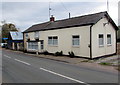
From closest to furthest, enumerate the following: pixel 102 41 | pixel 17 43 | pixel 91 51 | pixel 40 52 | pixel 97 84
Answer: pixel 97 84
pixel 91 51
pixel 102 41
pixel 40 52
pixel 17 43

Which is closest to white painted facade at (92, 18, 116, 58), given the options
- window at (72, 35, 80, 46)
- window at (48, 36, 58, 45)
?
window at (72, 35, 80, 46)

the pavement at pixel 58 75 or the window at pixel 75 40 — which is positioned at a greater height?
the window at pixel 75 40

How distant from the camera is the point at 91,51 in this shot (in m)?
14.8

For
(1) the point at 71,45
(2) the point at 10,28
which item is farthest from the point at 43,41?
(2) the point at 10,28

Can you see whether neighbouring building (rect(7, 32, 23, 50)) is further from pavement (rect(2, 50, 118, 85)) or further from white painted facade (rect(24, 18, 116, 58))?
pavement (rect(2, 50, 118, 85))

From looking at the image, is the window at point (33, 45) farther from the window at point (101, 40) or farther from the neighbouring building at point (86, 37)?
the window at point (101, 40)

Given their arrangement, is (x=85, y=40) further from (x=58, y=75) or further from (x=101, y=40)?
(x=58, y=75)

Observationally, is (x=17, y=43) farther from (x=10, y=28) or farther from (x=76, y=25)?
(x=10, y=28)

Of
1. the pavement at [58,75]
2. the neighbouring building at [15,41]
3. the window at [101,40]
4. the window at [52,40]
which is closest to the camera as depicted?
the pavement at [58,75]

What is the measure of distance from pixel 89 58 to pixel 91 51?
2.78 feet

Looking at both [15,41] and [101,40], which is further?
[15,41]

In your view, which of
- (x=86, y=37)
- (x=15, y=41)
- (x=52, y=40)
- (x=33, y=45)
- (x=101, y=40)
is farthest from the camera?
(x=15, y=41)

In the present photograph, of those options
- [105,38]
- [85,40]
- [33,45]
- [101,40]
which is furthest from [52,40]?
[105,38]

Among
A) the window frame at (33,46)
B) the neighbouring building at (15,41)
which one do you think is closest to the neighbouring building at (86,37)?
the window frame at (33,46)
